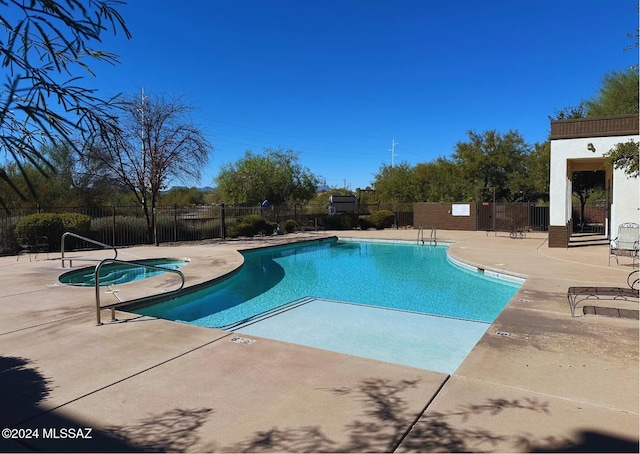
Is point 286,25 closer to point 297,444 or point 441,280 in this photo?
point 441,280

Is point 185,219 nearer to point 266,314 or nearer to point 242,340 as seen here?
point 266,314

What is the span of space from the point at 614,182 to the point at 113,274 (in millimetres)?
15091

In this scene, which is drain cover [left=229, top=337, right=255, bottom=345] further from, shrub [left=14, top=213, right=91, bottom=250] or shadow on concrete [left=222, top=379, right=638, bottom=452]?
shrub [left=14, top=213, right=91, bottom=250]

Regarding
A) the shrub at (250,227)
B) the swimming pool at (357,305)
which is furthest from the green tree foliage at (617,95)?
the shrub at (250,227)

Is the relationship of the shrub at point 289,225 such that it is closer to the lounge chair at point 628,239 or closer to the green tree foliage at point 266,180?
the green tree foliage at point 266,180

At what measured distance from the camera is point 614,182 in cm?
1245

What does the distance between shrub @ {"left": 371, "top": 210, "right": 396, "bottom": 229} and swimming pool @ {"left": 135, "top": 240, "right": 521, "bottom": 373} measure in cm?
1301

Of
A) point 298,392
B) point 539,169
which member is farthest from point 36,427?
point 539,169

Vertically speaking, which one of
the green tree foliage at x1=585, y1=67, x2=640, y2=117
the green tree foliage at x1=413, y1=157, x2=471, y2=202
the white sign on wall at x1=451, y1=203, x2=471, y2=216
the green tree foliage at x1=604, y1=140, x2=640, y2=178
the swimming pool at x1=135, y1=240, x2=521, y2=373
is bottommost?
the swimming pool at x1=135, y1=240, x2=521, y2=373

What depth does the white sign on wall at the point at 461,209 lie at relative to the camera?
24.6 m

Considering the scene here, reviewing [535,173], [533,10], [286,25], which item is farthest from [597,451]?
[535,173]

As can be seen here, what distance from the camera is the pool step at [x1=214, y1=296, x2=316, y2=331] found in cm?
652

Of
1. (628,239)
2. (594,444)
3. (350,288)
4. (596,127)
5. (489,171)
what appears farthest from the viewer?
(489,171)

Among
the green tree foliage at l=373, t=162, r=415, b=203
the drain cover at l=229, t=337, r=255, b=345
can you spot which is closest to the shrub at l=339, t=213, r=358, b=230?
the green tree foliage at l=373, t=162, r=415, b=203
